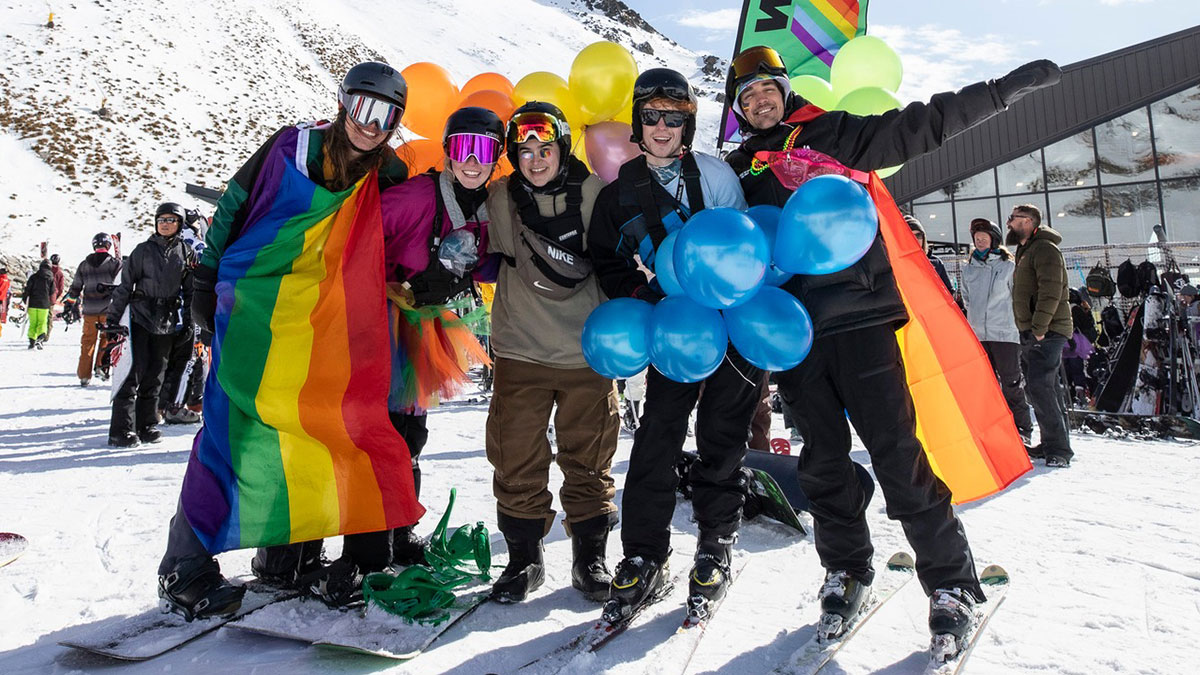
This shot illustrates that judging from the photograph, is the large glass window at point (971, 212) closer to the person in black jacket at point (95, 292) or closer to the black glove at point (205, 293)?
the person in black jacket at point (95, 292)

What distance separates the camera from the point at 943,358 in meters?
2.43

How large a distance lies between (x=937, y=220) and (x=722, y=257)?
1727 cm

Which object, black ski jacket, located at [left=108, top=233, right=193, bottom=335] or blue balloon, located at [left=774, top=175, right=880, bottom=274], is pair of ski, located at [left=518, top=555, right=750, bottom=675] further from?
black ski jacket, located at [left=108, top=233, right=193, bottom=335]

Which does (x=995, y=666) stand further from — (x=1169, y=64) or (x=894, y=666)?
(x=1169, y=64)

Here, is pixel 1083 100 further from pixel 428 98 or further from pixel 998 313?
pixel 428 98

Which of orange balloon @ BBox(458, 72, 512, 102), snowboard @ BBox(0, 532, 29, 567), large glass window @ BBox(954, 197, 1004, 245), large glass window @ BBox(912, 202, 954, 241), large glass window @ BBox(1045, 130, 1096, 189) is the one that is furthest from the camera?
large glass window @ BBox(912, 202, 954, 241)

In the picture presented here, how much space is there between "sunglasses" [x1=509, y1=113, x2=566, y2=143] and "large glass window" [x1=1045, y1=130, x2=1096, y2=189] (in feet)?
55.4

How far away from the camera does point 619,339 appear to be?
2191mm

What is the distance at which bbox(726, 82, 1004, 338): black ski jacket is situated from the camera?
213 centimetres

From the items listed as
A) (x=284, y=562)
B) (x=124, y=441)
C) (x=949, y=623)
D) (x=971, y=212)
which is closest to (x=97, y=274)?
(x=124, y=441)

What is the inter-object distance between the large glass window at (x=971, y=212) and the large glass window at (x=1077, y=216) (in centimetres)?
106

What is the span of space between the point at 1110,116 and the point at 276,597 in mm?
18665

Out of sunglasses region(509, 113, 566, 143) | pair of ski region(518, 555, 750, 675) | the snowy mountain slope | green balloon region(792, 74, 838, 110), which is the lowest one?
pair of ski region(518, 555, 750, 675)

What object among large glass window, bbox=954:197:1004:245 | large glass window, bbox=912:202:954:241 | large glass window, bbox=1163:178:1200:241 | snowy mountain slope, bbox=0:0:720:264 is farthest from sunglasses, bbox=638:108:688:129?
snowy mountain slope, bbox=0:0:720:264
